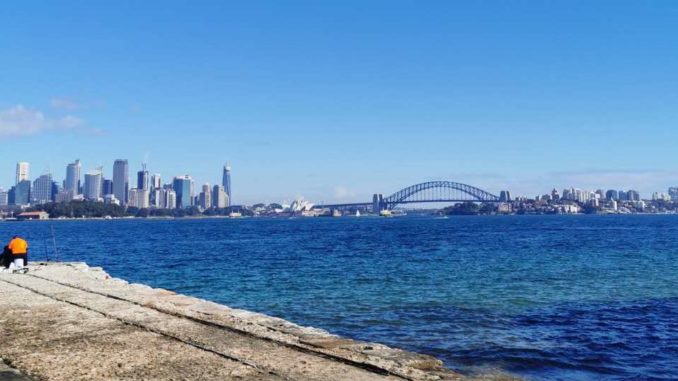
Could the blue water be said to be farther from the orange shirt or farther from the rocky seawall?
the orange shirt

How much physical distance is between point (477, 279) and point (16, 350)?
2119 cm

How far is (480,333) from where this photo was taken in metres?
13.8

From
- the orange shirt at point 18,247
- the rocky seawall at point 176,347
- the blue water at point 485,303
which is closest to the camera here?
the rocky seawall at point 176,347

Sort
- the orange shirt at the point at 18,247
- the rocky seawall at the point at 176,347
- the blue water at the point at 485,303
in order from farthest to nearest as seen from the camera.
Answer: the orange shirt at the point at 18,247
the blue water at the point at 485,303
the rocky seawall at the point at 176,347

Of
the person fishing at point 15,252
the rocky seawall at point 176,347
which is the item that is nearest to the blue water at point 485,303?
the rocky seawall at point 176,347

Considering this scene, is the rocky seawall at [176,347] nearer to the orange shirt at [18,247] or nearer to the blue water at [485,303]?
the blue water at [485,303]

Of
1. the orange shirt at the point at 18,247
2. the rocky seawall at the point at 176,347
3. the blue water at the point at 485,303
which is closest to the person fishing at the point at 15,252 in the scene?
the orange shirt at the point at 18,247

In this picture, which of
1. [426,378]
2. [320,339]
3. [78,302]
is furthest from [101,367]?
[78,302]

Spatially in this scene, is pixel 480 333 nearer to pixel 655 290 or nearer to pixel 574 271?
pixel 655 290

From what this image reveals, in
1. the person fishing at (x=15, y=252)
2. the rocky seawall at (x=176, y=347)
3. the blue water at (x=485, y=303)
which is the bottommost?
the blue water at (x=485, y=303)

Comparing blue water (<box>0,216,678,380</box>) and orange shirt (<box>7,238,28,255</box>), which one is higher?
orange shirt (<box>7,238,28,255</box>)

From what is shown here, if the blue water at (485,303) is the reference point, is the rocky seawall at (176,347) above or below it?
above

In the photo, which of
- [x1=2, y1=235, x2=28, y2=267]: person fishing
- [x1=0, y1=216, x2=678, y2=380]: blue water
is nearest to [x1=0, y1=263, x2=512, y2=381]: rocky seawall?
[x1=0, y1=216, x2=678, y2=380]: blue water

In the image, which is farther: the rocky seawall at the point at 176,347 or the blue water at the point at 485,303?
the blue water at the point at 485,303
